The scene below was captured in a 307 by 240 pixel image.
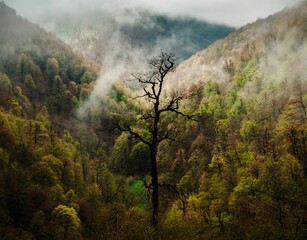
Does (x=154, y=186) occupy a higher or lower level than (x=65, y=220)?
lower

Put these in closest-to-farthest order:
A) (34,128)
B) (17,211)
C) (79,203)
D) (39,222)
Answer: (39,222) < (17,211) < (79,203) < (34,128)

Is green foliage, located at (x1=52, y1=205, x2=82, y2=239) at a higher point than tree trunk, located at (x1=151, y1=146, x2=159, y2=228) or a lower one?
higher

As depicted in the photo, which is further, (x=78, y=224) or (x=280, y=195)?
(x=78, y=224)

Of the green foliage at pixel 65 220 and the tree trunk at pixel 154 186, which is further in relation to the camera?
the green foliage at pixel 65 220

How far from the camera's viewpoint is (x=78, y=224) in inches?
4232

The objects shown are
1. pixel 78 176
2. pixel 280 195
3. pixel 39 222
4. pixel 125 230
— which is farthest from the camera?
pixel 78 176

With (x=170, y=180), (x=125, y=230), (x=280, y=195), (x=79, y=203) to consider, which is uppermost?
(x=170, y=180)

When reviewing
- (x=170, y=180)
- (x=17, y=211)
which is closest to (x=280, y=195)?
(x=17, y=211)

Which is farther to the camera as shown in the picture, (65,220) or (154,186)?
(65,220)

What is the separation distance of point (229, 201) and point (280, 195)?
73.2 feet

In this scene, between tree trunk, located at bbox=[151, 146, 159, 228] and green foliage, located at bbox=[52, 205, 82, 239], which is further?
green foliage, located at bbox=[52, 205, 82, 239]

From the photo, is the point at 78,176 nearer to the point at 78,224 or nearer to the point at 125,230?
the point at 78,224

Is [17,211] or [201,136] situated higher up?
[201,136]

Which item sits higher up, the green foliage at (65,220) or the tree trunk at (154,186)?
the green foliage at (65,220)
